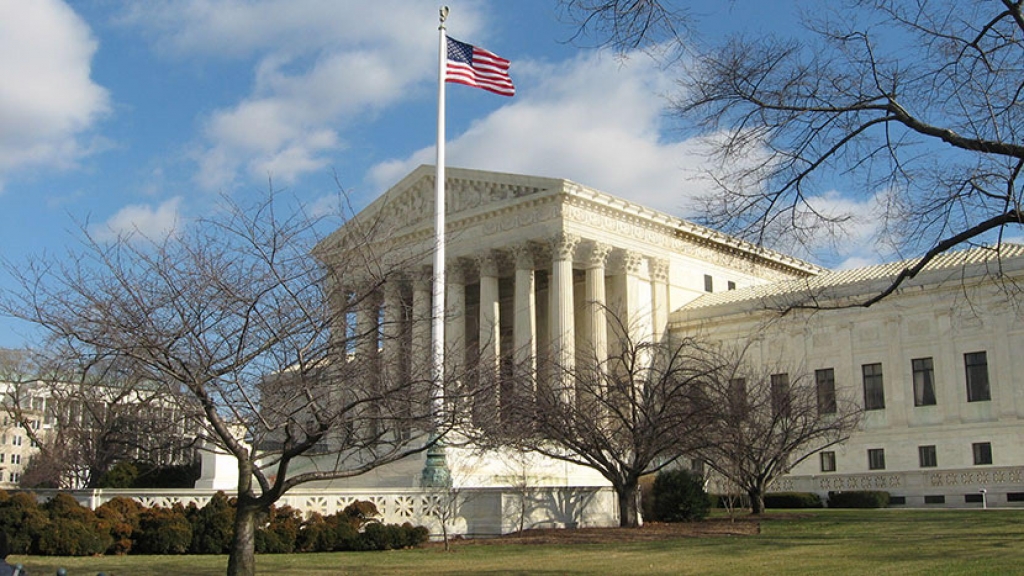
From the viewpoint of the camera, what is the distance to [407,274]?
58.9ft

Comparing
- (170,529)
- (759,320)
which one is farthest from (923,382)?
(170,529)

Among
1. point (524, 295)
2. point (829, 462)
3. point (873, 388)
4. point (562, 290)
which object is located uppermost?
point (524, 295)

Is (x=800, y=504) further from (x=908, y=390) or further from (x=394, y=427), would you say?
(x=394, y=427)

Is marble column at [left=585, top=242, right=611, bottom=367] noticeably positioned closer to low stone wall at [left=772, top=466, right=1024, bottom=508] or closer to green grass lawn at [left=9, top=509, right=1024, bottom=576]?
low stone wall at [left=772, top=466, right=1024, bottom=508]

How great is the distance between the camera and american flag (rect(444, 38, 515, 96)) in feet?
119

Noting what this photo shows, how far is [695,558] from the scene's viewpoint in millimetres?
19453

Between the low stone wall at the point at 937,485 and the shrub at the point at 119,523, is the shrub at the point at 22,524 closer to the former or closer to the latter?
the shrub at the point at 119,523

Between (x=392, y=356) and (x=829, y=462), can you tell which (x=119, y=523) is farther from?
(x=829, y=462)

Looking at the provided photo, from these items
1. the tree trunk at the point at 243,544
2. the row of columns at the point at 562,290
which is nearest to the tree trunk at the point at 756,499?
the row of columns at the point at 562,290

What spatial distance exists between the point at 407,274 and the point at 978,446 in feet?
135

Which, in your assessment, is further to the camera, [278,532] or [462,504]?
[462,504]

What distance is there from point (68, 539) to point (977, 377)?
44381mm

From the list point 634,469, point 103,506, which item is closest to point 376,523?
point 103,506

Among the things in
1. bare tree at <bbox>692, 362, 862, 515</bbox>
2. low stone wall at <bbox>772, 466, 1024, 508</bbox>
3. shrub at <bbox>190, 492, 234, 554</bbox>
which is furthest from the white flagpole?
low stone wall at <bbox>772, 466, 1024, 508</bbox>
